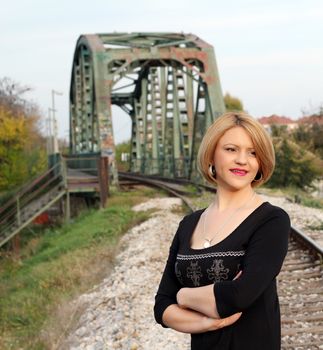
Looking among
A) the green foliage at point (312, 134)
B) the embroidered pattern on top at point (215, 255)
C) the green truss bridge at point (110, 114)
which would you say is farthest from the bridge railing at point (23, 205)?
the green foliage at point (312, 134)

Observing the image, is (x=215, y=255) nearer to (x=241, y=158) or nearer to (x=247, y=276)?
(x=247, y=276)

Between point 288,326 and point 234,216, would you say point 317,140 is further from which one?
point 234,216

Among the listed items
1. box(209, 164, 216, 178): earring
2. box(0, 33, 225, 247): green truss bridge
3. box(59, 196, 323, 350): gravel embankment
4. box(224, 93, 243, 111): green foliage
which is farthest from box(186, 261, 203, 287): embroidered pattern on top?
box(224, 93, 243, 111): green foliage

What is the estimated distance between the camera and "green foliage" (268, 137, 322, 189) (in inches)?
1001

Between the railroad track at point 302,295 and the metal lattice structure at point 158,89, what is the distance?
10.9m

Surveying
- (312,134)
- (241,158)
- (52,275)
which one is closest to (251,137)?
(241,158)

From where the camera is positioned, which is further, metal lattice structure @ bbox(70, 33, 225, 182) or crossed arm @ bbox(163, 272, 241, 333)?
metal lattice structure @ bbox(70, 33, 225, 182)

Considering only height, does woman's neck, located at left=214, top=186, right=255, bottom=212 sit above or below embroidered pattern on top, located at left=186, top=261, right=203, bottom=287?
above

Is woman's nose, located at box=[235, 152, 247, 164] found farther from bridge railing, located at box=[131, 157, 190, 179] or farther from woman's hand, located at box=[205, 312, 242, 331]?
bridge railing, located at box=[131, 157, 190, 179]

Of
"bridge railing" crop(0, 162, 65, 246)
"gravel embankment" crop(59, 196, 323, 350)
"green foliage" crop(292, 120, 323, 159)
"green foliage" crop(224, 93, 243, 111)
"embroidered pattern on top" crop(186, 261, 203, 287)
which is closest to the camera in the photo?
"embroidered pattern on top" crop(186, 261, 203, 287)

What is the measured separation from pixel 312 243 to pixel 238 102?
197 ft

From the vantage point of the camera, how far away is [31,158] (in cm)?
3862

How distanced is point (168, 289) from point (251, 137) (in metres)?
0.65

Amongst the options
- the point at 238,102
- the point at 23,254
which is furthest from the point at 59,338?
the point at 238,102
